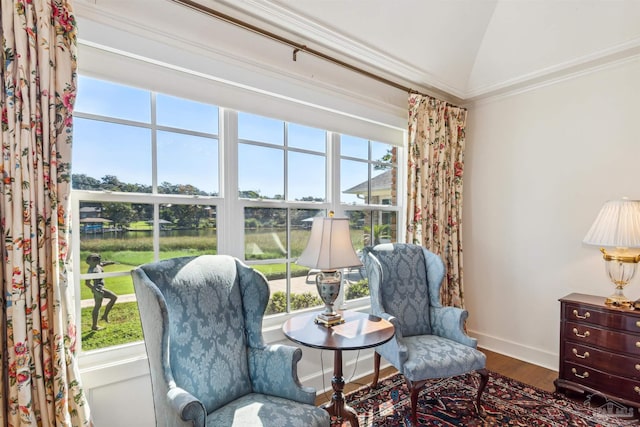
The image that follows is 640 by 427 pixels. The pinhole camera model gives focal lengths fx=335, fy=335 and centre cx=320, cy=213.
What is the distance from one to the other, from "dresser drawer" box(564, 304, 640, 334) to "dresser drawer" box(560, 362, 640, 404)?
33cm

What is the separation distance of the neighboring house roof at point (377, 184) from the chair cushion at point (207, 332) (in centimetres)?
141

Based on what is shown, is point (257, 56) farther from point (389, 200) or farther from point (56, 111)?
point (389, 200)

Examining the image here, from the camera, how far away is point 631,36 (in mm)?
2352

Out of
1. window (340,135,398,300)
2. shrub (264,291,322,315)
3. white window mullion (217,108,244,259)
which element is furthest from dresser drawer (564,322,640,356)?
white window mullion (217,108,244,259)

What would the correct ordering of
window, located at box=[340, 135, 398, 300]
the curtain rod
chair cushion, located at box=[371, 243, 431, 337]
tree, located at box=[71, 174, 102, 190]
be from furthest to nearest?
window, located at box=[340, 135, 398, 300], chair cushion, located at box=[371, 243, 431, 337], the curtain rod, tree, located at box=[71, 174, 102, 190]

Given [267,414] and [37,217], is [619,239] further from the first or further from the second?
[37,217]

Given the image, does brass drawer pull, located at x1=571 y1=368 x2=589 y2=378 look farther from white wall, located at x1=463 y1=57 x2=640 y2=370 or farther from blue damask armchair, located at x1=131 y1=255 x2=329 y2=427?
blue damask armchair, located at x1=131 y1=255 x2=329 y2=427

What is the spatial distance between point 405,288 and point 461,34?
2.15 meters

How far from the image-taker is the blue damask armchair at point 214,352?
1371 millimetres

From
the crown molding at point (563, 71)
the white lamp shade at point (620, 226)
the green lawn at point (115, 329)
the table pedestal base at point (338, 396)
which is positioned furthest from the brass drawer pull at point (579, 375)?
the green lawn at point (115, 329)

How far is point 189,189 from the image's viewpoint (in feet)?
6.59

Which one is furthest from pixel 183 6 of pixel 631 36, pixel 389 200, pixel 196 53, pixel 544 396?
pixel 544 396

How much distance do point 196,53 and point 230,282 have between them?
1.29 meters

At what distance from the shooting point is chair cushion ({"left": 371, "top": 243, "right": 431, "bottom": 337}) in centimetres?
246
